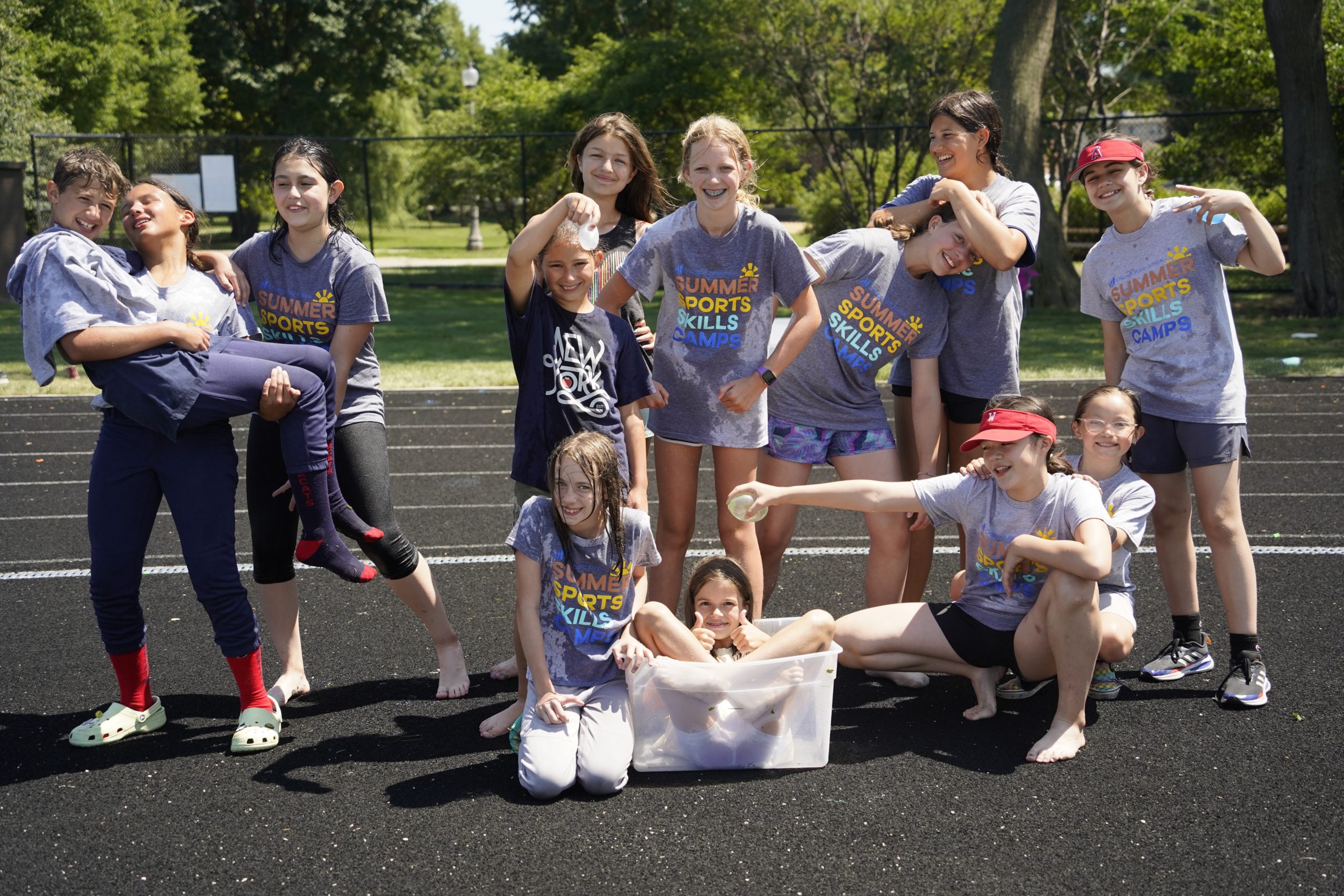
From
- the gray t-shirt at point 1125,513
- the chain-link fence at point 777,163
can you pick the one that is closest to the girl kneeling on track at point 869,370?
the gray t-shirt at point 1125,513

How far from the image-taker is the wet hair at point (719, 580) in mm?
3729

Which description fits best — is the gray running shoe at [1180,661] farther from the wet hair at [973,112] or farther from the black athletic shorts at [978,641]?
the wet hair at [973,112]

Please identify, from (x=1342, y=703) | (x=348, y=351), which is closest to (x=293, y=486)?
(x=348, y=351)

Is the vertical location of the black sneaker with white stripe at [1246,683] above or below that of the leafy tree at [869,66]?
below

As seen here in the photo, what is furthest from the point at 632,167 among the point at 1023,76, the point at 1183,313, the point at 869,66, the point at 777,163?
the point at 777,163

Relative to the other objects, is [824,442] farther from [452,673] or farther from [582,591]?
[452,673]

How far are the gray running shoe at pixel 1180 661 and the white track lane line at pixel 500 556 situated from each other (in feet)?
4.80

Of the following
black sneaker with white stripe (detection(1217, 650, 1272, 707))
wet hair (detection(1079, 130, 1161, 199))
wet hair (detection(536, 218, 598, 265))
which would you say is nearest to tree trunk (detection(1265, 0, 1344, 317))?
wet hair (detection(1079, 130, 1161, 199))

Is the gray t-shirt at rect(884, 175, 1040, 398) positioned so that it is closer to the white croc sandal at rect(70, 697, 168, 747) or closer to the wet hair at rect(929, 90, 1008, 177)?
the wet hair at rect(929, 90, 1008, 177)

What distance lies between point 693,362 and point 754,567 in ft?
2.40

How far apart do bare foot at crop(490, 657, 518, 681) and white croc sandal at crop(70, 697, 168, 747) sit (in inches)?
43.7

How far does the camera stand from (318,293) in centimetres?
391

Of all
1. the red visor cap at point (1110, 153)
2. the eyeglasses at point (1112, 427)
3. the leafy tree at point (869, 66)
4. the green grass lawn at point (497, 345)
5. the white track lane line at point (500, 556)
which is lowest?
the white track lane line at point (500, 556)

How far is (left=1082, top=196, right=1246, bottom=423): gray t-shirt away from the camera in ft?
13.2
